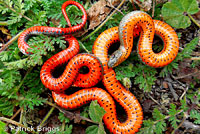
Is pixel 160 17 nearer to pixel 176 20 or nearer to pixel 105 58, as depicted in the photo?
pixel 176 20

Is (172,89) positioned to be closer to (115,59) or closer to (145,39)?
(145,39)

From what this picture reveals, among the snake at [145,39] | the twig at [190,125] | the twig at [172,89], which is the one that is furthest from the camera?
the twig at [172,89]

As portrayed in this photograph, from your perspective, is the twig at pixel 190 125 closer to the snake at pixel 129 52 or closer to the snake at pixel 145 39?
the snake at pixel 129 52

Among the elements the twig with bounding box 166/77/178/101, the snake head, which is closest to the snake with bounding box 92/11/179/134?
the snake head

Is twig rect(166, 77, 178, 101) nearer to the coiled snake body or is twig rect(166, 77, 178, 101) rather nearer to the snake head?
the coiled snake body

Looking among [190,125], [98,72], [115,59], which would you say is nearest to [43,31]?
[98,72]

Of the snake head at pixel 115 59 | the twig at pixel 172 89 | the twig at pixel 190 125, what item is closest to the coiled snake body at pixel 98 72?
the snake head at pixel 115 59

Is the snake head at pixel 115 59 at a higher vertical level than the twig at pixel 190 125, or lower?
higher

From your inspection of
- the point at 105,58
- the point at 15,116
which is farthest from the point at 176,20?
the point at 15,116
